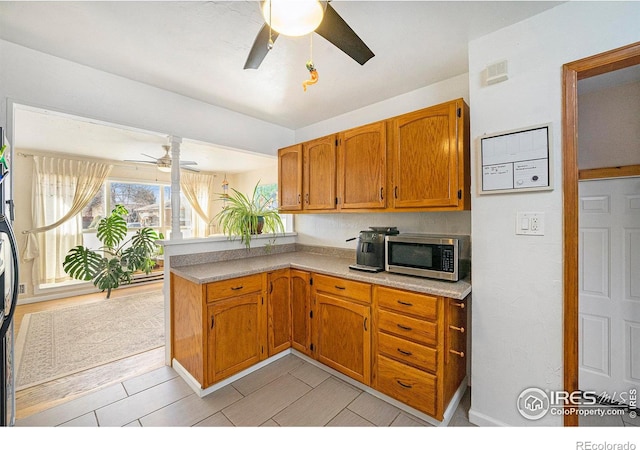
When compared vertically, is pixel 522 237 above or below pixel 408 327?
above

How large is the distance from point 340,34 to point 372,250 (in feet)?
4.91

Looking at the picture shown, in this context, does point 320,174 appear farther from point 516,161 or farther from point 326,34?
point 516,161

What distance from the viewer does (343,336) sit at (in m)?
2.14

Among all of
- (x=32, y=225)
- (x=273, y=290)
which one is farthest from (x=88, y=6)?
(x=32, y=225)

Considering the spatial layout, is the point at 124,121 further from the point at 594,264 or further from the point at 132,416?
the point at 594,264

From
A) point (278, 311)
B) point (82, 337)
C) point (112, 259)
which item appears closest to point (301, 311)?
point (278, 311)

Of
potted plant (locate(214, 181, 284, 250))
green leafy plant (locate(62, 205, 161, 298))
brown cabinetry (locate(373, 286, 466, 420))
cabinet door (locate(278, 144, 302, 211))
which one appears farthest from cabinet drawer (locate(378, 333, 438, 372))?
green leafy plant (locate(62, 205, 161, 298))

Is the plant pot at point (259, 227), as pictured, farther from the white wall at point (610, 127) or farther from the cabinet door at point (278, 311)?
the white wall at point (610, 127)

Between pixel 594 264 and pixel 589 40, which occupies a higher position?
pixel 589 40

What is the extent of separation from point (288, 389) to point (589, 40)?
2.82 metres

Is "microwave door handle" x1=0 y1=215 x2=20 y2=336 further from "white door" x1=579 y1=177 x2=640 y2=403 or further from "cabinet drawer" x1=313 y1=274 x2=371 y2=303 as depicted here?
"white door" x1=579 y1=177 x2=640 y2=403

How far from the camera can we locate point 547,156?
4.76 feet

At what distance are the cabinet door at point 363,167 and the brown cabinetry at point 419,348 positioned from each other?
31.8 inches

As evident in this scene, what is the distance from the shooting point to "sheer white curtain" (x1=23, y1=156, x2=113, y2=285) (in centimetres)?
426
